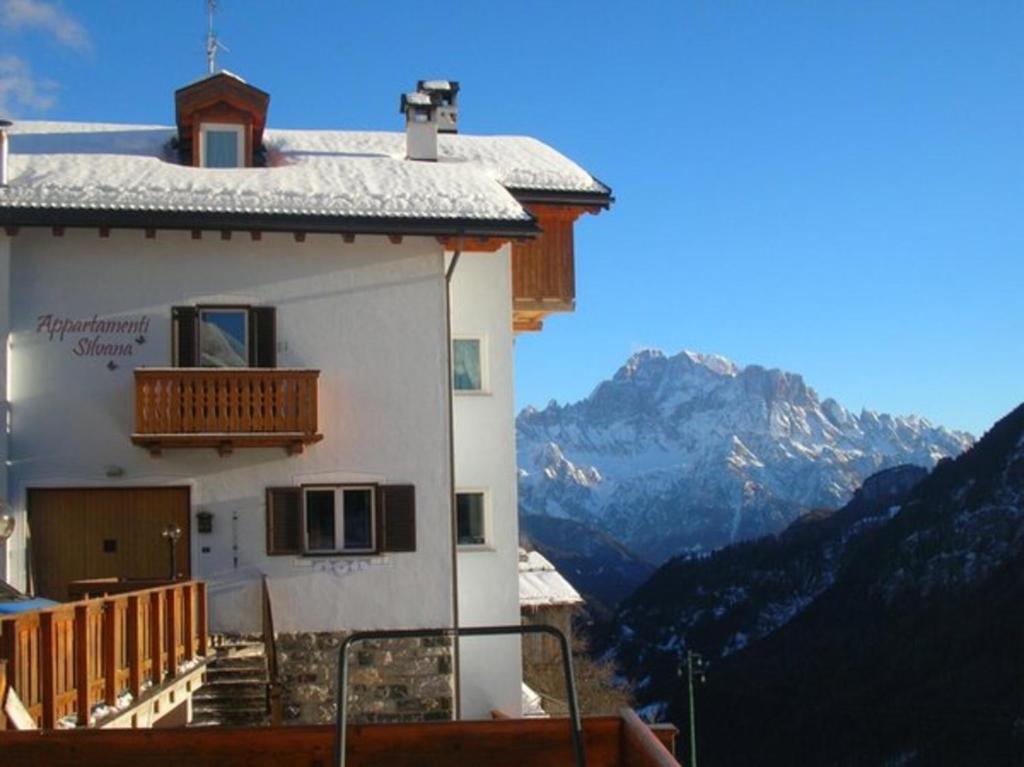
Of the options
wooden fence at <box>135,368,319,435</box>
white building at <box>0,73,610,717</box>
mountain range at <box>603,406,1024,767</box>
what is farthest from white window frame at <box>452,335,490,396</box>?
mountain range at <box>603,406,1024,767</box>

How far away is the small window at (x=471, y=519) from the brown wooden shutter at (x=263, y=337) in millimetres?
3581

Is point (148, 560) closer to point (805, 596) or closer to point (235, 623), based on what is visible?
point (235, 623)

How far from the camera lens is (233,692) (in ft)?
57.2

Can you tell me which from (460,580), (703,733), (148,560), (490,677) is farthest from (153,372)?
(703,733)

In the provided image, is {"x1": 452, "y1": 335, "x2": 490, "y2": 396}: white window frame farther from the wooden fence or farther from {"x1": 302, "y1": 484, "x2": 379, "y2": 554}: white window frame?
the wooden fence

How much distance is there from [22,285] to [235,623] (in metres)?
5.49

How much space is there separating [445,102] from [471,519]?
28.0 ft

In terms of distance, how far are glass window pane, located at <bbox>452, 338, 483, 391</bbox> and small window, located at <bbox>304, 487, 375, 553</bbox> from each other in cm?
250

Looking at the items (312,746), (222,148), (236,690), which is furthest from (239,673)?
(312,746)

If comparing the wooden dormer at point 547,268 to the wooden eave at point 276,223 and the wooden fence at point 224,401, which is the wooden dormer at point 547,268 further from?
the wooden fence at point 224,401

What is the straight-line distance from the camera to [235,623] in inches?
750

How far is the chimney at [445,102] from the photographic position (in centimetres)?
2491

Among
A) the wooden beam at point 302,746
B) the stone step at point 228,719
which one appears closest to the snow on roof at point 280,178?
the stone step at point 228,719

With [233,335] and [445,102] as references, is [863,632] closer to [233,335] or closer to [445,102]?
[445,102]
